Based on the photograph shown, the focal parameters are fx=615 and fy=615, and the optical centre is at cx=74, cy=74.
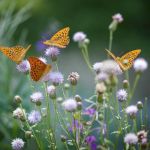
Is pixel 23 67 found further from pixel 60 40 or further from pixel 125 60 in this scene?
pixel 125 60

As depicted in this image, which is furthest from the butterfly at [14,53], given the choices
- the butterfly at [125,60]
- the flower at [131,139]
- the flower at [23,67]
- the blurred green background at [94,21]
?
the blurred green background at [94,21]

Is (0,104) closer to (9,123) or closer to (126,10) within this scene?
(9,123)

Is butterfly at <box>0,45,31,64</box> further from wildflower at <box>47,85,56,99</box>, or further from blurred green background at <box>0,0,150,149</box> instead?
blurred green background at <box>0,0,150,149</box>

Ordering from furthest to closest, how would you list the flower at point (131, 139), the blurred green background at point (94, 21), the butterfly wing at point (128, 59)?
the blurred green background at point (94, 21), the butterfly wing at point (128, 59), the flower at point (131, 139)

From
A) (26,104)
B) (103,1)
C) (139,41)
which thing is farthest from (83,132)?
(103,1)

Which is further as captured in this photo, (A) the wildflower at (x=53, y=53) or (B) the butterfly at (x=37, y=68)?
(A) the wildflower at (x=53, y=53)

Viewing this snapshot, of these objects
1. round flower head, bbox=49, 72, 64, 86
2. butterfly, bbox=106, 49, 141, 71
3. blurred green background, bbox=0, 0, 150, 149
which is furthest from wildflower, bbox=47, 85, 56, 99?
blurred green background, bbox=0, 0, 150, 149

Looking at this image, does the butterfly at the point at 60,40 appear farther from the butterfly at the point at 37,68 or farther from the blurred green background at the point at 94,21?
the blurred green background at the point at 94,21

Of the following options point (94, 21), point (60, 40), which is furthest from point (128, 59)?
point (94, 21)
